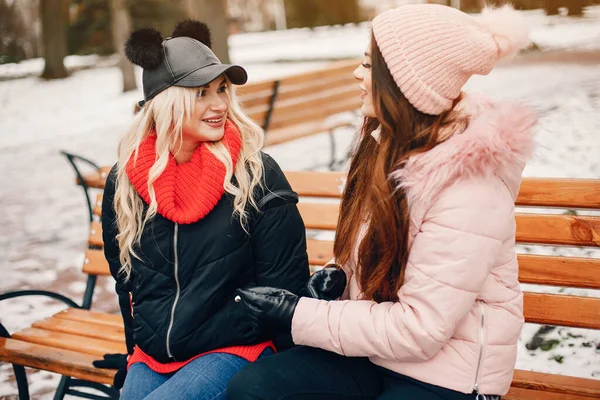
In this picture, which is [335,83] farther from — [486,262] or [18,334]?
[486,262]

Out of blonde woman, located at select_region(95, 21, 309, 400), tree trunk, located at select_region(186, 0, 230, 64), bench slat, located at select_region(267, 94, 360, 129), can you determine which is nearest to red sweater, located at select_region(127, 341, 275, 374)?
blonde woman, located at select_region(95, 21, 309, 400)

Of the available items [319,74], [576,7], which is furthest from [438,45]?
[576,7]

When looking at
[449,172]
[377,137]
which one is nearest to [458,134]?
[449,172]

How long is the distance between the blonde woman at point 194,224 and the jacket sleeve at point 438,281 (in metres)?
0.47

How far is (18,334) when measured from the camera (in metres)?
3.10

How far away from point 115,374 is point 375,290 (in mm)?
1189

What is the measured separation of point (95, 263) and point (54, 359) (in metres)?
0.70

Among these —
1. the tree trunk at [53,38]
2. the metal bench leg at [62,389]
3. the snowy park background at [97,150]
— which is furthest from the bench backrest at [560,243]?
the tree trunk at [53,38]

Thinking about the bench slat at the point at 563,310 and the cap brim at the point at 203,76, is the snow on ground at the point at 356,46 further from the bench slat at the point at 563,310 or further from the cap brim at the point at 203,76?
the cap brim at the point at 203,76

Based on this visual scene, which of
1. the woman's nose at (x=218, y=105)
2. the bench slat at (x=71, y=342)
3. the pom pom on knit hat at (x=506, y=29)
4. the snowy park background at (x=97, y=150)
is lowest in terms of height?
the snowy park background at (x=97, y=150)

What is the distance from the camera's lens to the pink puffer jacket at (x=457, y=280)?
187cm

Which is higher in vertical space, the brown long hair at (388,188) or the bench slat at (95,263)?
the brown long hair at (388,188)

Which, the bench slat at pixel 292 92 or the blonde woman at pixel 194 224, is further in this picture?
the bench slat at pixel 292 92

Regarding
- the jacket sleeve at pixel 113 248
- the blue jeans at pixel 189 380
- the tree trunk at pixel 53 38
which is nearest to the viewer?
the blue jeans at pixel 189 380
